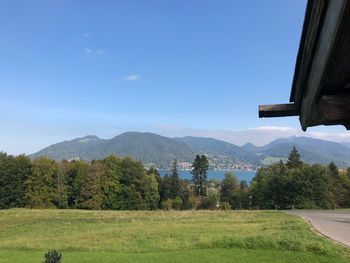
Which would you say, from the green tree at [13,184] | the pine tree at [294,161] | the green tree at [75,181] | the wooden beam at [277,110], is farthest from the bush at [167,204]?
the wooden beam at [277,110]

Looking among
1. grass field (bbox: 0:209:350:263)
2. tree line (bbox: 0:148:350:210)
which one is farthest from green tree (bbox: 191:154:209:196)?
grass field (bbox: 0:209:350:263)

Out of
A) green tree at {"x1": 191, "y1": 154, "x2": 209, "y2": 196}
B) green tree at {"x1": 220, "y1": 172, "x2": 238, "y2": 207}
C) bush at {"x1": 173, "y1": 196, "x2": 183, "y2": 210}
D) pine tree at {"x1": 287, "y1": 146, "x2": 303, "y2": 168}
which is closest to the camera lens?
pine tree at {"x1": 287, "y1": 146, "x2": 303, "y2": 168}

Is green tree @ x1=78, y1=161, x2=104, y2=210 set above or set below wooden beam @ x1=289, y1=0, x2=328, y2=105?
below

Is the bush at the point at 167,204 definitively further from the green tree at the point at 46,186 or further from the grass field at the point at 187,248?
the grass field at the point at 187,248

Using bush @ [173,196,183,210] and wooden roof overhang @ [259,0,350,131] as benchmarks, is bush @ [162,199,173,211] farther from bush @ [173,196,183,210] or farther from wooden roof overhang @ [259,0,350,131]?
wooden roof overhang @ [259,0,350,131]

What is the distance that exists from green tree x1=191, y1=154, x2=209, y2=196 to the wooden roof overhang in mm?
118355

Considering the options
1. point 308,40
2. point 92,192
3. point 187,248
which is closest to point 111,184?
point 92,192

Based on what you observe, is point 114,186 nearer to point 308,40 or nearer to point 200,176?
point 200,176

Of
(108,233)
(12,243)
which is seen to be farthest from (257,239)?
(12,243)

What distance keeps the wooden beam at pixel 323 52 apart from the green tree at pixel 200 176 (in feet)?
389

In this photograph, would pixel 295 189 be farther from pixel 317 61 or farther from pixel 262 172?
pixel 317 61

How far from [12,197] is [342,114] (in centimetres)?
8571

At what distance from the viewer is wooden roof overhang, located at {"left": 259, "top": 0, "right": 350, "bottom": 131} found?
227 centimetres

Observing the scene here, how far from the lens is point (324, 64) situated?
2658 mm
